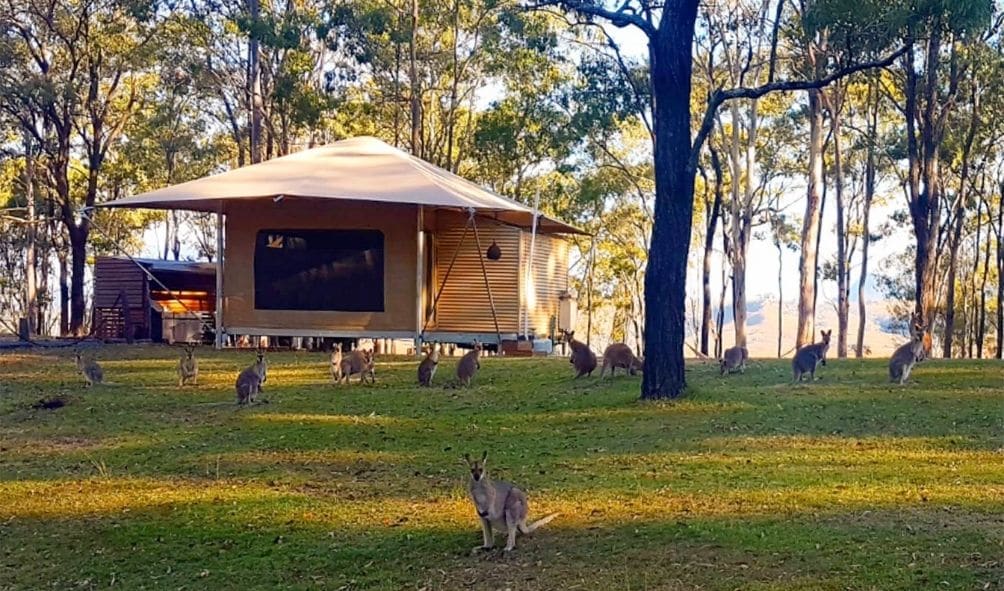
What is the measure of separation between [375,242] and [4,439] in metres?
12.2

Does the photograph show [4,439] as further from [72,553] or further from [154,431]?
[72,553]

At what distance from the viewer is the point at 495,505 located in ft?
20.7

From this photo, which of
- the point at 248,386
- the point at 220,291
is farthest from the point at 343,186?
the point at 248,386

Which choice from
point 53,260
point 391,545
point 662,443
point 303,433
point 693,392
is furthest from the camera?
point 53,260

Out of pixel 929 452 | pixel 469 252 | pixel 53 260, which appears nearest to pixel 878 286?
pixel 469 252

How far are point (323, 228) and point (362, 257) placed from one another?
1.10 m

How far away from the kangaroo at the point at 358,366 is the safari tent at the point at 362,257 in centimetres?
645

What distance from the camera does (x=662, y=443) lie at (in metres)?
9.94

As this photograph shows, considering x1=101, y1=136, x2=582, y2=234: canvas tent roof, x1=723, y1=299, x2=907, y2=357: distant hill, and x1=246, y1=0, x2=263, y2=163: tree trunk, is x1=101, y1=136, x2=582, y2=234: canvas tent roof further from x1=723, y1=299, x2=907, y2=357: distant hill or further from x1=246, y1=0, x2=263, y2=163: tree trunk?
x1=723, y1=299, x2=907, y2=357: distant hill

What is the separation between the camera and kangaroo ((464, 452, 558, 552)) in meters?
6.25

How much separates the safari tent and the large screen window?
22 millimetres

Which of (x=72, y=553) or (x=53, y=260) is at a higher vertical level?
(x=53, y=260)

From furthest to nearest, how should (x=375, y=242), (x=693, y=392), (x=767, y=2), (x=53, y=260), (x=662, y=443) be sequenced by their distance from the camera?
(x=53, y=260), (x=767, y=2), (x=375, y=242), (x=693, y=392), (x=662, y=443)

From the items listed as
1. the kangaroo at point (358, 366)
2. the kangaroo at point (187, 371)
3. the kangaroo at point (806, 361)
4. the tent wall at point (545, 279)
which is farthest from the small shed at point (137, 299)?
the kangaroo at point (806, 361)
